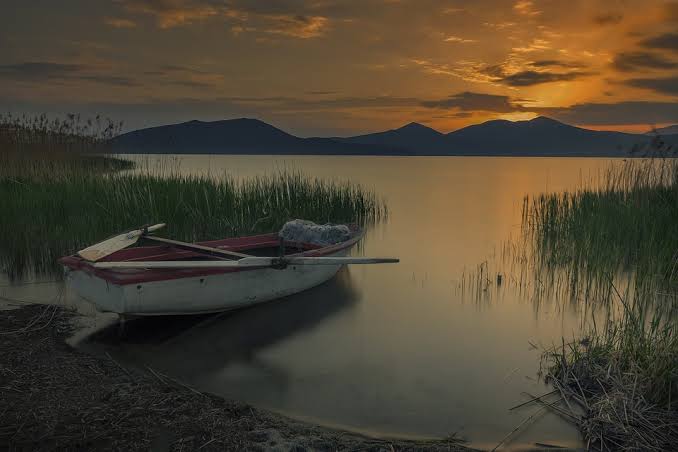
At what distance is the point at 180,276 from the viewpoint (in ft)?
17.3

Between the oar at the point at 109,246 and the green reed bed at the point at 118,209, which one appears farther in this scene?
the green reed bed at the point at 118,209

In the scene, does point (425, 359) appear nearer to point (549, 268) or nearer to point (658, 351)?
point (658, 351)

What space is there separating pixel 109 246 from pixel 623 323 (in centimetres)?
612

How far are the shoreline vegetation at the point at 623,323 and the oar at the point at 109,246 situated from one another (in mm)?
4588

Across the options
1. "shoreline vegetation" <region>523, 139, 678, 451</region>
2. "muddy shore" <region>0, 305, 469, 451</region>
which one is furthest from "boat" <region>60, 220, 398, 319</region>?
"shoreline vegetation" <region>523, 139, 678, 451</region>

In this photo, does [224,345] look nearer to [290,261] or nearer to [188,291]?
[188,291]

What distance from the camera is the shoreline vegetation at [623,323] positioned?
12.3 feet

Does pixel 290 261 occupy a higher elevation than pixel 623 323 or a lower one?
higher

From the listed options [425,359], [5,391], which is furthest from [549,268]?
[5,391]

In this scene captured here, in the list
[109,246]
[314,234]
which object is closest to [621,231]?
[314,234]

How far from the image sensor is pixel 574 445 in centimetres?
383

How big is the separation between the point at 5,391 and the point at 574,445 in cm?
435

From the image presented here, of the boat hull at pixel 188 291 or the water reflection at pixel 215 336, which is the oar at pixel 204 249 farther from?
the water reflection at pixel 215 336

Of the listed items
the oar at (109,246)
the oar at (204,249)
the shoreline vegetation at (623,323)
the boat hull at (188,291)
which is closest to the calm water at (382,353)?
the shoreline vegetation at (623,323)
